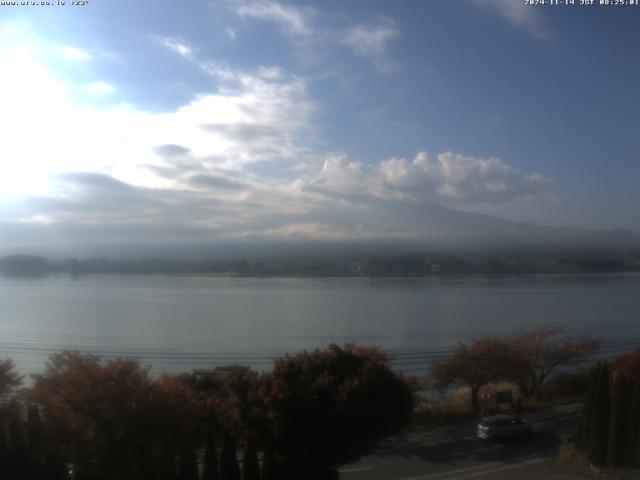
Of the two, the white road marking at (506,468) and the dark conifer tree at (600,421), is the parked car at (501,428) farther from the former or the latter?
the dark conifer tree at (600,421)

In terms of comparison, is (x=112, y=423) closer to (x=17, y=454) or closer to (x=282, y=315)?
(x=17, y=454)

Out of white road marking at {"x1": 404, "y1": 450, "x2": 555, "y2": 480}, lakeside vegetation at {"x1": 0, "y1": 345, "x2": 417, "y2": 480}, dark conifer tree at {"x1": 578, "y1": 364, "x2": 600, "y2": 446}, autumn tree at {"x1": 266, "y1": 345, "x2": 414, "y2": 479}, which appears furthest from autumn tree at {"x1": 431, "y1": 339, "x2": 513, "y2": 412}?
autumn tree at {"x1": 266, "y1": 345, "x2": 414, "y2": 479}

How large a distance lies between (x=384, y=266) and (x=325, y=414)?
126 feet

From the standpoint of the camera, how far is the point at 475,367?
17969 mm

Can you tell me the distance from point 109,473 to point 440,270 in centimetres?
4191

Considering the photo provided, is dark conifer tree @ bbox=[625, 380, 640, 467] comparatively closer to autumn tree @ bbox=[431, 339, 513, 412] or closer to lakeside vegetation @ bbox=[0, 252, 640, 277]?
autumn tree @ bbox=[431, 339, 513, 412]

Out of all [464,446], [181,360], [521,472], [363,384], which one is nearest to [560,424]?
[464,446]

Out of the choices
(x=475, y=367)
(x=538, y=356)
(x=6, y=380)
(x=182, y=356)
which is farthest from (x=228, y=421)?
(x=182, y=356)

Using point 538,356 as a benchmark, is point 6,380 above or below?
above

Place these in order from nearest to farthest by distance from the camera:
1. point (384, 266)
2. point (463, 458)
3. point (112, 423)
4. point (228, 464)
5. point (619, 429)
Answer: point (112, 423)
point (228, 464)
point (619, 429)
point (463, 458)
point (384, 266)

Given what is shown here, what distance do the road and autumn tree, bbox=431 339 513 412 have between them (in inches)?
141

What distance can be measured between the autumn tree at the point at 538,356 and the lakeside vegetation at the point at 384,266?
24.5 meters

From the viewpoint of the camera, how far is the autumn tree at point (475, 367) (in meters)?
17.9

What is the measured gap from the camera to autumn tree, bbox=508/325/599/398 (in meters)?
18.9
